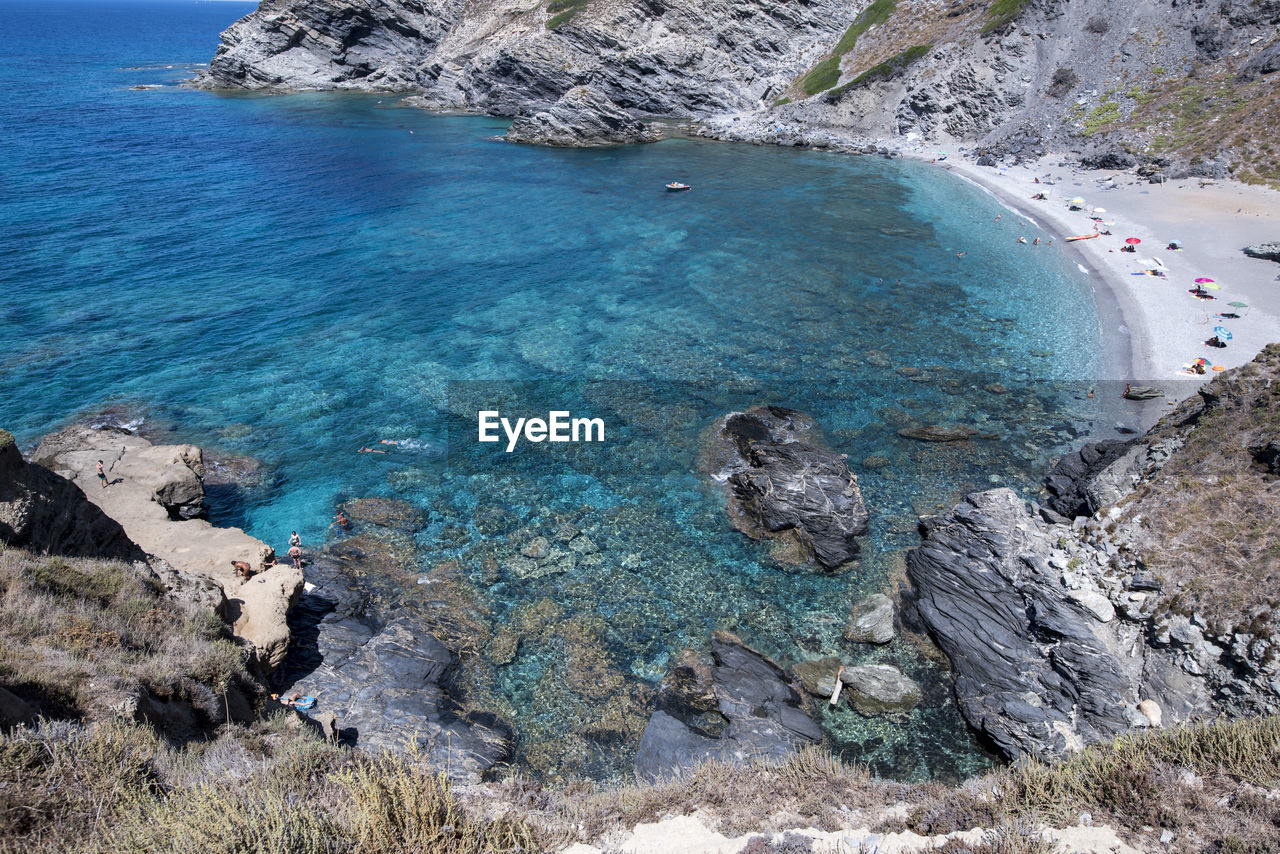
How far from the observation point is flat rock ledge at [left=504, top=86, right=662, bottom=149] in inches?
3004

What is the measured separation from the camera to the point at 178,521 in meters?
21.0

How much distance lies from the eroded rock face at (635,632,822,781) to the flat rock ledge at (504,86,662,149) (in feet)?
231

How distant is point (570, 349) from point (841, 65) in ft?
219

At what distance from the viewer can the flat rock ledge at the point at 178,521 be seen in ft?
53.8

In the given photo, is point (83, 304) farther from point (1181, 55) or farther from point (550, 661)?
point (1181, 55)

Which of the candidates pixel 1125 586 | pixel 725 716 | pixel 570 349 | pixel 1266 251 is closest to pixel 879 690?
pixel 725 716

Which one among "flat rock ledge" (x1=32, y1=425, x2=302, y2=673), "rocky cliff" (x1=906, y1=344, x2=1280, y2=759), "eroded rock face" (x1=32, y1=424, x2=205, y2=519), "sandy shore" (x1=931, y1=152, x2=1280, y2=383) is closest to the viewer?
"rocky cliff" (x1=906, y1=344, x2=1280, y2=759)

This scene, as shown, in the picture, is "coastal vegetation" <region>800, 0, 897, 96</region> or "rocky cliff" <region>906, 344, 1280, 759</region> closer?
"rocky cliff" <region>906, 344, 1280, 759</region>

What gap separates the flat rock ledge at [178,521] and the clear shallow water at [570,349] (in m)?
2.01

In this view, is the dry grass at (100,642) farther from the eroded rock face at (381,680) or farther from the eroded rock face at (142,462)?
the eroded rock face at (142,462)

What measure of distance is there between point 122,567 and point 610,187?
2091 inches

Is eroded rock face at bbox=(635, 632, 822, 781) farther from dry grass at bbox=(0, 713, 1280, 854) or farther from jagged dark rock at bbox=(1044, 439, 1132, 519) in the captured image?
jagged dark rock at bbox=(1044, 439, 1132, 519)

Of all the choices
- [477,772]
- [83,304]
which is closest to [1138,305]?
[477,772]

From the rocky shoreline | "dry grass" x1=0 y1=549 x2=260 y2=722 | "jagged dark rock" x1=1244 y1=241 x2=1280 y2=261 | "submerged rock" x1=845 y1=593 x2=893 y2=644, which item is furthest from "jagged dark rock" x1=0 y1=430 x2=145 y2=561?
"jagged dark rock" x1=1244 y1=241 x2=1280 y2=261
